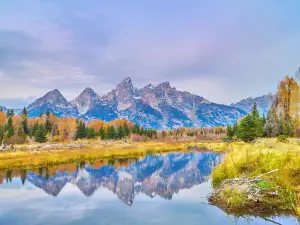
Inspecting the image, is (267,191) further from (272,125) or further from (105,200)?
(272,125)

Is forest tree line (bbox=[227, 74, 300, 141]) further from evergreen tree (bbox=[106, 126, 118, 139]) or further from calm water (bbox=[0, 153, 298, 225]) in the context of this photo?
evergreen tree (bbox=[106, 126, 118, 139])

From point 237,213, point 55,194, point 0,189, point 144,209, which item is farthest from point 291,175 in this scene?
point 0,189

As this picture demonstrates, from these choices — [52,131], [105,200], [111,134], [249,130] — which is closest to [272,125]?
[249,130]

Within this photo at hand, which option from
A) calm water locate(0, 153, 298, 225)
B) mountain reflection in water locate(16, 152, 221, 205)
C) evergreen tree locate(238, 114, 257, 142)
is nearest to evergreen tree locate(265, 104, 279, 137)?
evergreen tree locate(238, 114, 257, 142)

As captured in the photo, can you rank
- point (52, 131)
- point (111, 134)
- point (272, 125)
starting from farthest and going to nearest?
point (52, 131)
point (111, 134)
point (272, 125)

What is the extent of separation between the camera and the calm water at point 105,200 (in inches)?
587

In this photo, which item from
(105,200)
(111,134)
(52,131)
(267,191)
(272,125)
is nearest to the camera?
(267,191)

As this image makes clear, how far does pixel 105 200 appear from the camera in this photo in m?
20.2

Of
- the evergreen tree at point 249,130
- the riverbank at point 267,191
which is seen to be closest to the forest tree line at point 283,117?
the evergreen tree at point 249,130

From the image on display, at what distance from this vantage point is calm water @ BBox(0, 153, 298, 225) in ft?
48.9

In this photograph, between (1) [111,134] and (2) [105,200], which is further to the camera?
(1) [111,134]

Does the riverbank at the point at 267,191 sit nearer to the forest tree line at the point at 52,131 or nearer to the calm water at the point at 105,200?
the calm water at the point at 105,200

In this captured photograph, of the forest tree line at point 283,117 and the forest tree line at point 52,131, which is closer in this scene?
the forest tree line at point 283,117

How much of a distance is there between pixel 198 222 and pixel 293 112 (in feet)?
165
